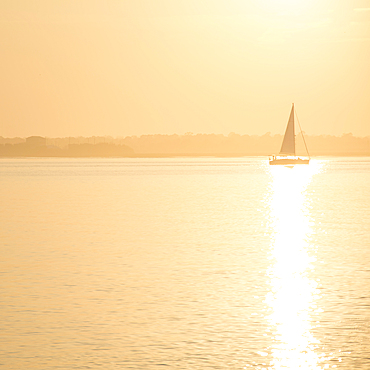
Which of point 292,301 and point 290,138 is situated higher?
point 290,138

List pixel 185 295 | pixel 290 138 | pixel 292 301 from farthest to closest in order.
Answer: pixel 290 138 < pixel 185 295 < pixel 292 301

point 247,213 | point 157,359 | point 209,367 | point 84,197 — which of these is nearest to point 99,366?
point 157,359

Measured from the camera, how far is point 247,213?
51.6 meters

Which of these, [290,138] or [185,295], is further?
[290,138]

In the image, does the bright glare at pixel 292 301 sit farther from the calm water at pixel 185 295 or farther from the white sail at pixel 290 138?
the white sail at pixel 290 138

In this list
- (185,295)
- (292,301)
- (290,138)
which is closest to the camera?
(292,301)

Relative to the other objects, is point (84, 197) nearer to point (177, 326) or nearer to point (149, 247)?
point (149, 247)

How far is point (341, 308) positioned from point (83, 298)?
726cm

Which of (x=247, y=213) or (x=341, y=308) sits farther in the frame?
(x=247, y=213)

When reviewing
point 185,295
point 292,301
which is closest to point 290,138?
point 185,295

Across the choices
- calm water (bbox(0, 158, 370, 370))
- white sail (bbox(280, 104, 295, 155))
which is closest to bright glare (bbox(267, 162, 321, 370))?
calm water (bbox(0, 158, 370, 370))

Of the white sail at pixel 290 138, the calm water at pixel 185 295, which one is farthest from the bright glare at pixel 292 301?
the white sail at pixel 290 138

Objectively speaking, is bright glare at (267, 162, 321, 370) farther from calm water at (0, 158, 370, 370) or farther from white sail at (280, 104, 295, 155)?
white sail at (280, 104, 295, 155)

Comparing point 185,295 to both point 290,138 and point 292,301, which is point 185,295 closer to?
point 292,301
